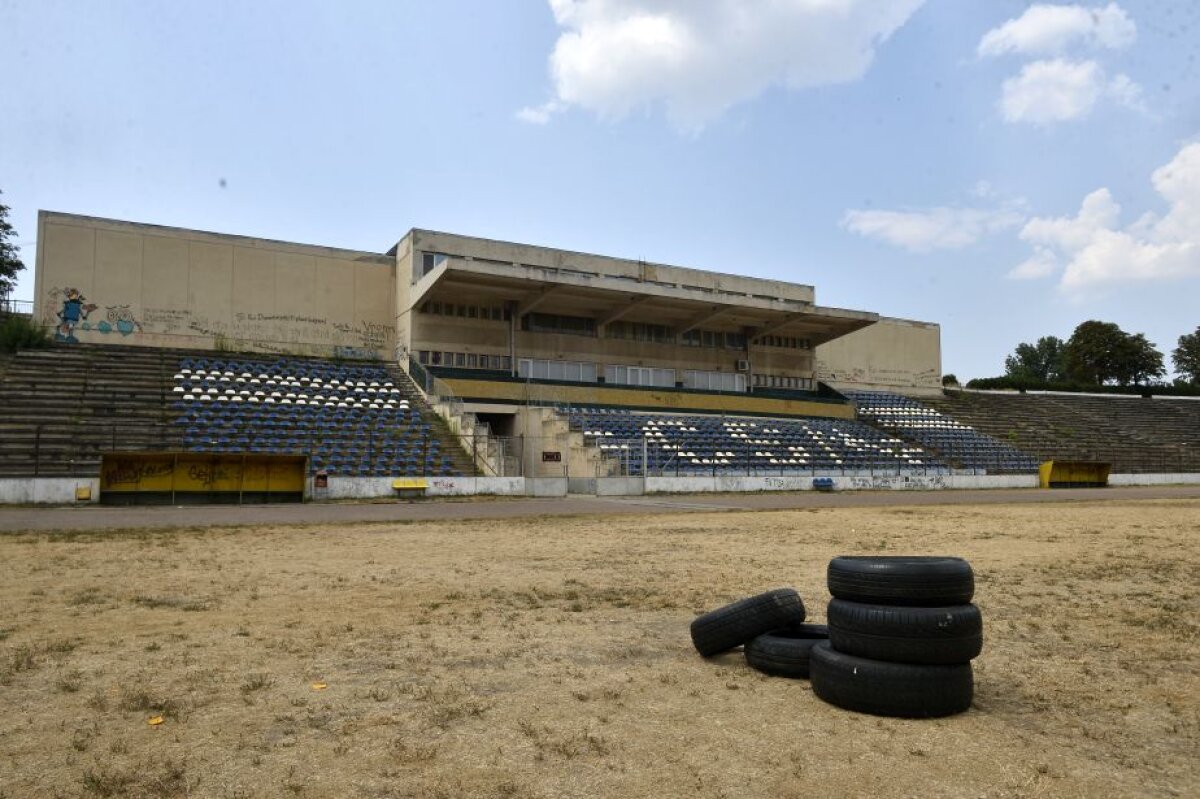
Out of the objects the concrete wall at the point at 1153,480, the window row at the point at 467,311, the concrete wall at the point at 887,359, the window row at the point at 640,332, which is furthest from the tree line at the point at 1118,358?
the window row at the point at 467,311

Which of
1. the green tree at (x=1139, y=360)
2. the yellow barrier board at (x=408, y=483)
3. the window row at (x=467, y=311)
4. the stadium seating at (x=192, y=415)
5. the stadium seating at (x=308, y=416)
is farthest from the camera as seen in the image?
the green tree at (x=1139, y=360)

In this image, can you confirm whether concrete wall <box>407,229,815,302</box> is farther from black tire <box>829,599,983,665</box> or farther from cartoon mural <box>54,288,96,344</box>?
black tire <box>829,599,983,665</box>

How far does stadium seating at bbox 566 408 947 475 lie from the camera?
33.8 metres

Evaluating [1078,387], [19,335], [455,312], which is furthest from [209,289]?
[1078,387]

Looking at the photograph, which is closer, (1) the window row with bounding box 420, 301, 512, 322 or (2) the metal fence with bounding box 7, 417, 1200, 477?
(2) the metal fence with bounding box 7, 417, 1200, 477

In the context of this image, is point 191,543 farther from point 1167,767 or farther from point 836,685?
point 1167,767

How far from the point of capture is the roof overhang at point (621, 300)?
3719cm

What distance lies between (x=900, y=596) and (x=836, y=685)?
27.6 inches

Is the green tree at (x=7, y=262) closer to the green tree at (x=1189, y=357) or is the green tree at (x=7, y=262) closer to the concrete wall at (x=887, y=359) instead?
the concrete wall at (x=887, y=359)

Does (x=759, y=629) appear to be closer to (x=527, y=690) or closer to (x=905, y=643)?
(x=905, y=643)

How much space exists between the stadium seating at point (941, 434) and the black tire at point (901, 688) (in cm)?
3962

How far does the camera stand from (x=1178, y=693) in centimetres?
520

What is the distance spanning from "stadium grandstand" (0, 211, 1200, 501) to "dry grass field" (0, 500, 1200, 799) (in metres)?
16.9

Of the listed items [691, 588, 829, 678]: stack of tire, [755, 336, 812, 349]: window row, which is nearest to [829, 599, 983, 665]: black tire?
[691, 588, 829, 678]: stack of tire
